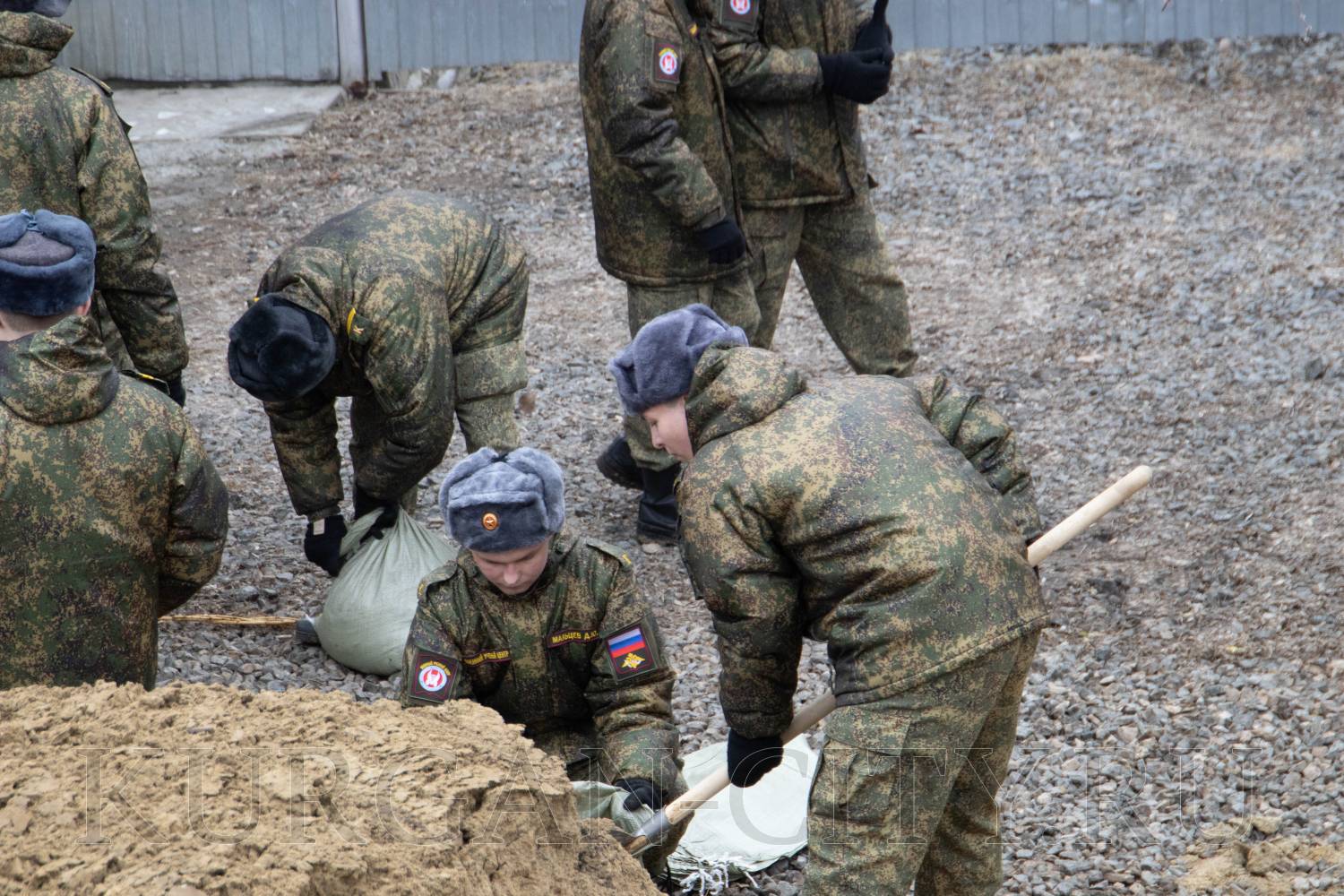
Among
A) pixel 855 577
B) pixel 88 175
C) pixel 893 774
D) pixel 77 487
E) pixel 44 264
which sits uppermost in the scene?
pixel 88 175

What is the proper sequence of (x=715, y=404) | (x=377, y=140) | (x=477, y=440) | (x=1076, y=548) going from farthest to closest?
1. (x=377, y=140)
2. (x=1076, y=548)
3. (x=477, y=440)
4. (x=715, y=404)

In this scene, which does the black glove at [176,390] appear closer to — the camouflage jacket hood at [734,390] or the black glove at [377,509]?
the black glove at [377,509]

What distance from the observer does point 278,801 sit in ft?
7.96

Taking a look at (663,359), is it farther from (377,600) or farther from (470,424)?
(470,424)

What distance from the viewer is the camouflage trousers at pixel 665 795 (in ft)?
11.1

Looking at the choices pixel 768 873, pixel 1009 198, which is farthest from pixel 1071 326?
pixel 768 873

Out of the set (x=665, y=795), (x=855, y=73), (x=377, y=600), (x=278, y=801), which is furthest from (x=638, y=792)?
(x=855, y=73)

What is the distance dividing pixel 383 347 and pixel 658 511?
142 cm

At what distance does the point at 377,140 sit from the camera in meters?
9.91

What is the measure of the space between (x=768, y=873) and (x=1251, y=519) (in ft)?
8.31

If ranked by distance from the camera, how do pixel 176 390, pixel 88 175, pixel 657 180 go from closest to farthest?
pixel 88 175 → pixel 176 390 → pixel 657 180

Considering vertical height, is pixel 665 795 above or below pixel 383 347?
below

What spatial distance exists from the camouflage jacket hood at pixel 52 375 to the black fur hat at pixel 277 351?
76cm

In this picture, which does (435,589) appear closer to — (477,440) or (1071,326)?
(477,440)
